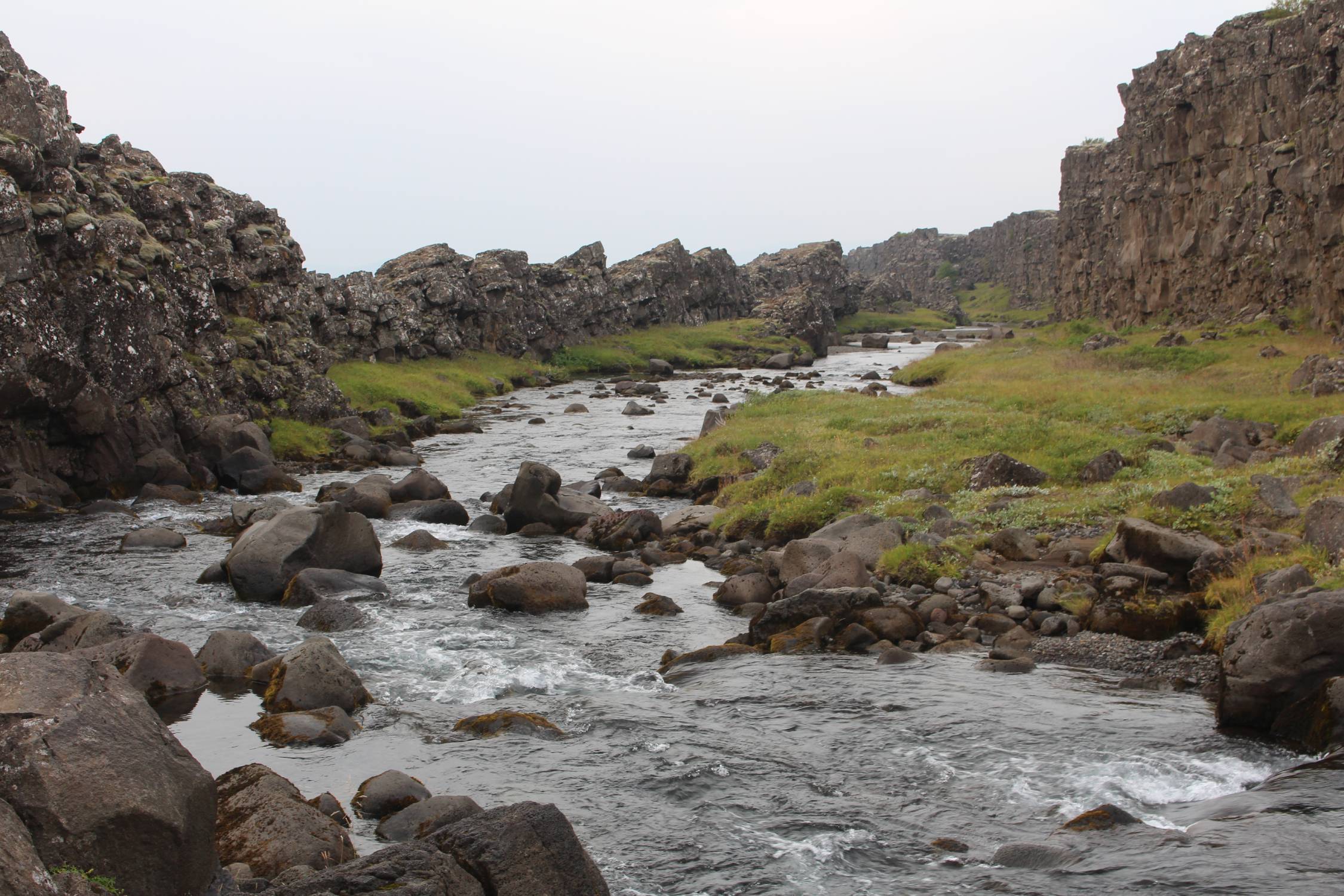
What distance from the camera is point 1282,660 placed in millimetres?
14328

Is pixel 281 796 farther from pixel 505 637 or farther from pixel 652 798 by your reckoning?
pixel 505 637

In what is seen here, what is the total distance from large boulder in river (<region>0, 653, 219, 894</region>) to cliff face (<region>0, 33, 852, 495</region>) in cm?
2874

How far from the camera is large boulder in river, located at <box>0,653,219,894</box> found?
337 inches

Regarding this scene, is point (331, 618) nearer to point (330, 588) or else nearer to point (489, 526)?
point (330, 588)

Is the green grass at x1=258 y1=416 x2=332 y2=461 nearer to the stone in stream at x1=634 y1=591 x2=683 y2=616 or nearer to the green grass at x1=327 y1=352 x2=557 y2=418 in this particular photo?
the green grass at x1=327 y1=352 x2=557 y2=418

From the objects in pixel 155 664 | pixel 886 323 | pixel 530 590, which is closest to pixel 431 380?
pixel 530 590

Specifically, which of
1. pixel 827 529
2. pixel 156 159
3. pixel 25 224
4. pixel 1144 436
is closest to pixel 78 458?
pixel 25 224

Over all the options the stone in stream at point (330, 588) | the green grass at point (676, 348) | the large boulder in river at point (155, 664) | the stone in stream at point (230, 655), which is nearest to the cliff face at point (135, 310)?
the stone in stream at point (330, 588)

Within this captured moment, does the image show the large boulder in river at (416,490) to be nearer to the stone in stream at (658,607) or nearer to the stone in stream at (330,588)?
the stone in stream at (330,588)

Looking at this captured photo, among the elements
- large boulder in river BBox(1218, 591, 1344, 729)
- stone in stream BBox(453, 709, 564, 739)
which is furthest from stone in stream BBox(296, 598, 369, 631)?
large boulder in river BBox(1218, 591, 1344, 729)

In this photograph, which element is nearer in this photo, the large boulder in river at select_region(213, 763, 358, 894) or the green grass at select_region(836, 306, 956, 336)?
the large boulder in river at select_region(213, 763, 358, 894)

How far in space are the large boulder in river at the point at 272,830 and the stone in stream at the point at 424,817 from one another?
569 millimetres

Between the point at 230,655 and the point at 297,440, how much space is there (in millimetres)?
31945

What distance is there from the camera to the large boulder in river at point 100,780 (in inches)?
337
